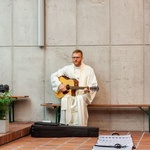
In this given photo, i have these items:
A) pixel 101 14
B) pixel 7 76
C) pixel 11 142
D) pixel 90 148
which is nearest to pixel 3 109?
pixel 11 142

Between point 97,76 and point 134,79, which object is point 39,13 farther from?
point 134,79

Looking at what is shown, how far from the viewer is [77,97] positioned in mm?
8188

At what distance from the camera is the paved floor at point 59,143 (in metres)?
6.22

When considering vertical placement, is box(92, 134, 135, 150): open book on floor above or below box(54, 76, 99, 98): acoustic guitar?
Answer: below

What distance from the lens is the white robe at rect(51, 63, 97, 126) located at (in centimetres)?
816

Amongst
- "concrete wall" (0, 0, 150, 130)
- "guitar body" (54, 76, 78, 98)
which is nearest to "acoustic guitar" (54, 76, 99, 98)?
"guitar body" (54, 76, 78, 98)

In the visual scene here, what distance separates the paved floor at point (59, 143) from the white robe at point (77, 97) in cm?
92

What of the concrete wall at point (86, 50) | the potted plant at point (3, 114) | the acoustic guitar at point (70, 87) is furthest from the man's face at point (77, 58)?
the potted plant at point (3, 114)

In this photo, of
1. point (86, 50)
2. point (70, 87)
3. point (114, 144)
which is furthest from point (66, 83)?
point (114, 144)

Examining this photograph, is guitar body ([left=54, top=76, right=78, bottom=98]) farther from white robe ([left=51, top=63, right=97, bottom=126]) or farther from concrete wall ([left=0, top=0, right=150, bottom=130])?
concrete wall ([left=0, top=0, right=150, bottom=130])

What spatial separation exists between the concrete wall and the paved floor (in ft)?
4.50

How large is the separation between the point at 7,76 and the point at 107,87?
1.98 meters

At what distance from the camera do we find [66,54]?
8922mm

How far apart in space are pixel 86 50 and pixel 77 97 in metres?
1.11
